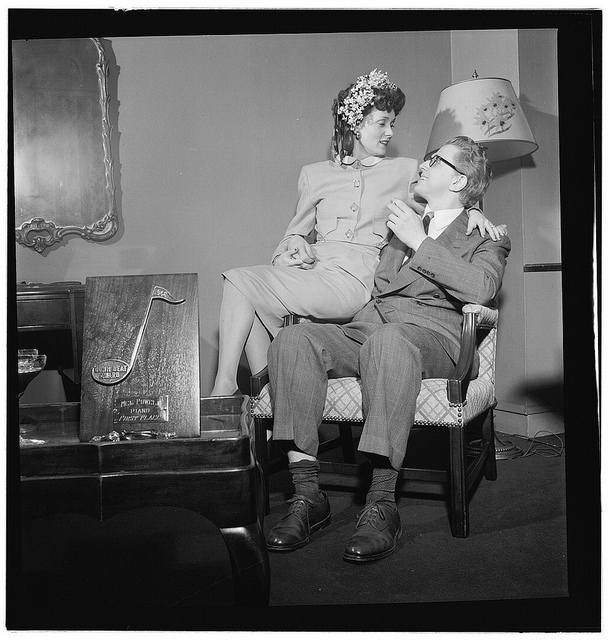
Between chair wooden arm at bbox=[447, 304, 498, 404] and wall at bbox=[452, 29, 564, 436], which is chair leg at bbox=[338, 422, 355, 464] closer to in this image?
chair wooden arm at bbox=[447, 304, 498, 404]

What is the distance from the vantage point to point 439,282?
2.11 meters

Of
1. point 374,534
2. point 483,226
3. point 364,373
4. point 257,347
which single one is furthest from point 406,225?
point 374,534

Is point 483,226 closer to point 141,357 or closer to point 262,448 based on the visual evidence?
point 262,448

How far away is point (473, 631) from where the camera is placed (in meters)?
1.60

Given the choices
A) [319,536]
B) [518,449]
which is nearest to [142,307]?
[319,536]

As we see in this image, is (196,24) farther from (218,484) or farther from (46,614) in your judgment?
(46,614)

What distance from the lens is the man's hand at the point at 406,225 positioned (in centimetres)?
213

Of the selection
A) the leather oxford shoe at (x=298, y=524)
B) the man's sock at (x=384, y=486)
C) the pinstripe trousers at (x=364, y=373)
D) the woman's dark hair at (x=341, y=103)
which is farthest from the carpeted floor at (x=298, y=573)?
the woman's dark hair at (x=341, y=103)

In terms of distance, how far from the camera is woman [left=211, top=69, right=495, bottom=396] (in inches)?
87.0

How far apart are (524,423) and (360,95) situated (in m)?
1.47

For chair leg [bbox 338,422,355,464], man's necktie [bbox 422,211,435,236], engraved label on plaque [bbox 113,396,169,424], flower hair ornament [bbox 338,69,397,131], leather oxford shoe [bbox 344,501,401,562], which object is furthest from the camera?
chair leg [bbox 338,422,355,464]

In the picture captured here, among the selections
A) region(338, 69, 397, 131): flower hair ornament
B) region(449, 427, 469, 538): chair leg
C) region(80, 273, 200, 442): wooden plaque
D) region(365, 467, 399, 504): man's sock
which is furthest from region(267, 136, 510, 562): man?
region(80, 273, 200, 442): wooden plaque

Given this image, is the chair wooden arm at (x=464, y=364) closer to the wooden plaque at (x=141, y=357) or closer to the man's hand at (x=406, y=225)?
the man's hand at (x=406, y=225)

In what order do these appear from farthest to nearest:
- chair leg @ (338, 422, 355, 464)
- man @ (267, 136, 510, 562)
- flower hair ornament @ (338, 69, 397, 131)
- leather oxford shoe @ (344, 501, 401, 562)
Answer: chair leg @ (338, 422, 355, 464) < flower hair ornament @ (338, 69, 397, 131) < man @ (267, 136, 510, 562) < leather oxford shoe @ (344, 501, 401, 562)
